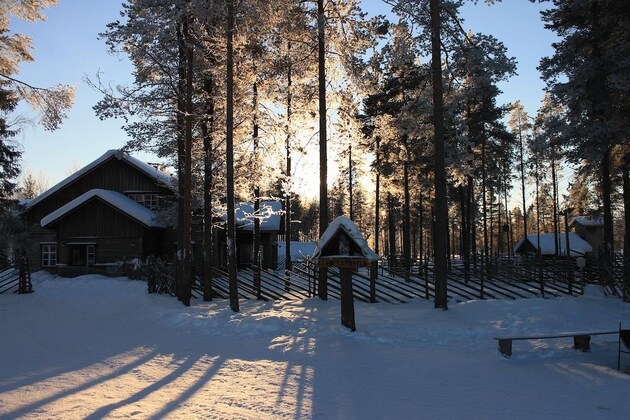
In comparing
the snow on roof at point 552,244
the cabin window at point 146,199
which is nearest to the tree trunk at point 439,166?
the cabin window at point 146,199

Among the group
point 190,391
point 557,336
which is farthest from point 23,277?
point 557,336

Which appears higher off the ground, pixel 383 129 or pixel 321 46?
pixel 321 46

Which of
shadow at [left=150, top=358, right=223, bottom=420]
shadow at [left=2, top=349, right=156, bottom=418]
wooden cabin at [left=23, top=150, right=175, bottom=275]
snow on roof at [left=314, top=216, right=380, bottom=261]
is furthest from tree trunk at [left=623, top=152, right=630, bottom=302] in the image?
wooden cabin at [left=23, top=150, right=175, bottom=275]

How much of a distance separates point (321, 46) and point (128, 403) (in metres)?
13.7

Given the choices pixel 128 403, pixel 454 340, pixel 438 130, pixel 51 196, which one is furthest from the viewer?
pixel 51 196

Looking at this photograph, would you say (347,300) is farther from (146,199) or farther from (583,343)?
(146,199)

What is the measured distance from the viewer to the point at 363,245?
1176 centimetres

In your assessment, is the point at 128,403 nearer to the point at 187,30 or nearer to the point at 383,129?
the point at 187,30

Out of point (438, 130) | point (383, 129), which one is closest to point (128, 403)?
point (438, 130)

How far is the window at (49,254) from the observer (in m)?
32.4

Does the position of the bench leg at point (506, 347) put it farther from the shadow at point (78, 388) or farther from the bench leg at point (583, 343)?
the shadow at point (78, 388)

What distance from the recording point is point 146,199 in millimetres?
33219

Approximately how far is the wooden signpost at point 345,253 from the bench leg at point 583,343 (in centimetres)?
450

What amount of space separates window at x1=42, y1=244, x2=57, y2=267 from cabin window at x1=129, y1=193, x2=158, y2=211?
5.99m
